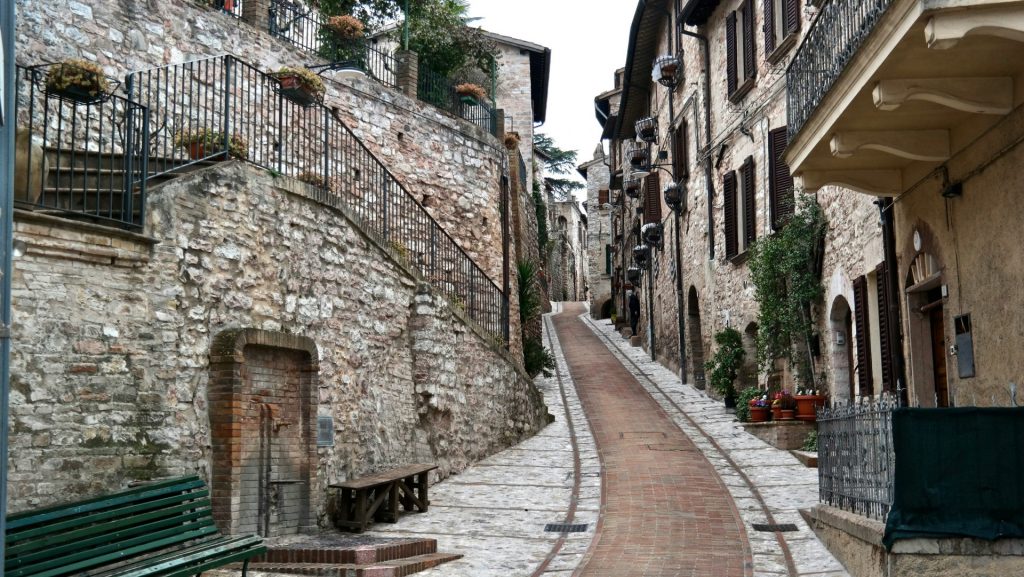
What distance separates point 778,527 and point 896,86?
4763mm

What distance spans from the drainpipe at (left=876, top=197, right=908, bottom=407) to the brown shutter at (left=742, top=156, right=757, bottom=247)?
6.76 metres

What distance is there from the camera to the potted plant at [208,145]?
964 cm

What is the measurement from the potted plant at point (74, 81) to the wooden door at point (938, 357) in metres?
8.34

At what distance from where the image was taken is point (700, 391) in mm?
21562

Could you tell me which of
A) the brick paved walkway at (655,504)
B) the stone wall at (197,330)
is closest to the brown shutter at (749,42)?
the brick paved walkway at (655,504)

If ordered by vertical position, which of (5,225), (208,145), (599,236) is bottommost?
(5,225)

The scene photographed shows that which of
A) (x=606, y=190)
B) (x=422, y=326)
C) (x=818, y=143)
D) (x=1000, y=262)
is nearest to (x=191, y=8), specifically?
(x=422, y=326)

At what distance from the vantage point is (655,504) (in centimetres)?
1143

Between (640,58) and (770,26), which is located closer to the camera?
(770,26)

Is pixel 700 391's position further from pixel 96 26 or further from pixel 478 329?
pixel 96 26

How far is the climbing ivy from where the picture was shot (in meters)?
15.1

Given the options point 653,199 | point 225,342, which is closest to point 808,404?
point 225,342

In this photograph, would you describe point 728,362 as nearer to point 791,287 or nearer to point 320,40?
point 791,287

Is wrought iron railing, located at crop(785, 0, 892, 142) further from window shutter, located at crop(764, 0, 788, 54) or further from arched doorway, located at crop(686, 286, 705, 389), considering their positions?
arched doorway, located at crop(686, 286, 705, 389)
